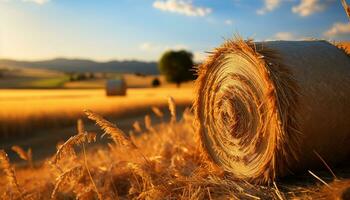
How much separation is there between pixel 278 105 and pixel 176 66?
59.0 metres

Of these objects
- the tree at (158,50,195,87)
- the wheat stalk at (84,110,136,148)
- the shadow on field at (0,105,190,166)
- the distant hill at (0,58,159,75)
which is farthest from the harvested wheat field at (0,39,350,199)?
the distant hill at (0,58,159,75)

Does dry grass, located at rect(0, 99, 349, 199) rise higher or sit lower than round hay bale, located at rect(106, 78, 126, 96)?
higher

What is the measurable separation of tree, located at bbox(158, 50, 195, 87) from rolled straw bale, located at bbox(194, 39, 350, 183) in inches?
2254

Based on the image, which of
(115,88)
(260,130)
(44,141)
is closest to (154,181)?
(260,130)

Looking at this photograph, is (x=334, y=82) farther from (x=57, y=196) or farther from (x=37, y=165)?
(x=37, y=165)

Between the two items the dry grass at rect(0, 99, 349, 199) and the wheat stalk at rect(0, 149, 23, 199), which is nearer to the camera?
the dry grass at rect(0, 99, 349, 199)

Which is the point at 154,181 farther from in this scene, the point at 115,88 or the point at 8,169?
the point at 115,88

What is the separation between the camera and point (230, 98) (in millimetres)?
4082

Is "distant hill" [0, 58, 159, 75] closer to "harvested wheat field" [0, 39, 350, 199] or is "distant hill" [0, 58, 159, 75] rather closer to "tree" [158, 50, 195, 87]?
"tree" [158, 50, 195, 87]

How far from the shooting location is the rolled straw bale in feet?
11.6

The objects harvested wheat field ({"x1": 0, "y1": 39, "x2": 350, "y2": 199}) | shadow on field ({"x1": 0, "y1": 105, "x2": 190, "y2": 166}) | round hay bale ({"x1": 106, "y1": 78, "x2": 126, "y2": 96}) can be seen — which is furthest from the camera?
round hay bale ({"x1": 106, "y1": 78, "x2": 126, "y2": 96})

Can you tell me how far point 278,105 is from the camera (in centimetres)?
349

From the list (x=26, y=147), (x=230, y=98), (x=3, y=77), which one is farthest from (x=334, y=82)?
(x=3, y=77)

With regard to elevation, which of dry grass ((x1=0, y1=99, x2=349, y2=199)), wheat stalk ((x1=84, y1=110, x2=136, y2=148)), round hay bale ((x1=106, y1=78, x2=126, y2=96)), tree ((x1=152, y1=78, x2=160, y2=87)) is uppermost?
wheat stalk ((x1=84, y1=110, x2=136, y2=148))
